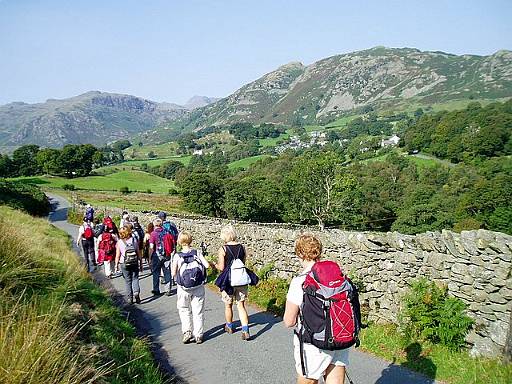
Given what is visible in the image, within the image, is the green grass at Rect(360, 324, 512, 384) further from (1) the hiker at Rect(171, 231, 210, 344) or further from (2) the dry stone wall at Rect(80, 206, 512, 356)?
(1) the hiker at Rect(171, 231, 210, 344)

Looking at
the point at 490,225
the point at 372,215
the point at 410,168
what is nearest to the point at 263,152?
the point at 410,168

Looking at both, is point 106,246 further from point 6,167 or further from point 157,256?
point 6,167

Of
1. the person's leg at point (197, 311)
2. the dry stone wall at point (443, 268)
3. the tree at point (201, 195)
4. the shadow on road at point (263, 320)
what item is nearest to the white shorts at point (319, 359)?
the dry stone wall at point (443, 268)

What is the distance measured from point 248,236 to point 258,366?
Result: 6.62 metres

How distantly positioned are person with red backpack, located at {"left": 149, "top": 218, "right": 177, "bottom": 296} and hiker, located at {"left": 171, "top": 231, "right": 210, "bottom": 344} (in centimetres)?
337

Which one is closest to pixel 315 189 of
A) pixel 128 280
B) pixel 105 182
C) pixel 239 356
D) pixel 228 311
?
pixel 105 182

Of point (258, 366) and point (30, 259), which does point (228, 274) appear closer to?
point (258, 366)

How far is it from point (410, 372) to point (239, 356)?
2465 mm

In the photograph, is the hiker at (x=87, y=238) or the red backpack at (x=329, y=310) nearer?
the red backpack at (x=329, y=310)

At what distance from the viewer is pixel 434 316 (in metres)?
6.18

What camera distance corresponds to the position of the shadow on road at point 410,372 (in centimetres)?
534

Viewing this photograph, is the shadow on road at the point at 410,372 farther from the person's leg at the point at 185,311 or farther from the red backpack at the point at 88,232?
the red backpack at the point at 88,232

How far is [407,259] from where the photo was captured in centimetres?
688

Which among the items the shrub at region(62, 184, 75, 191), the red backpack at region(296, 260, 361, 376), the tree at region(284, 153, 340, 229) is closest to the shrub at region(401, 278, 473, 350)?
the red backpack at region(296, 260, 361, 376)
